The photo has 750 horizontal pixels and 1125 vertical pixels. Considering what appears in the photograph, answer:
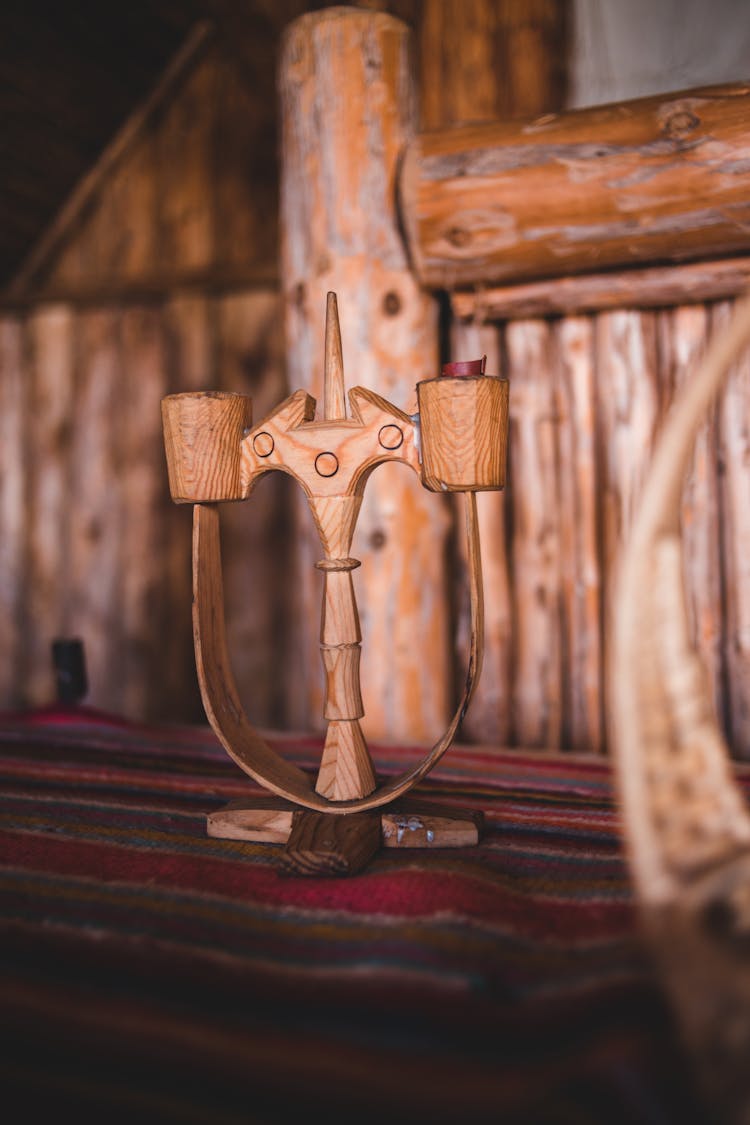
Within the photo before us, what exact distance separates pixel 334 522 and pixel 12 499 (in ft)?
7.29

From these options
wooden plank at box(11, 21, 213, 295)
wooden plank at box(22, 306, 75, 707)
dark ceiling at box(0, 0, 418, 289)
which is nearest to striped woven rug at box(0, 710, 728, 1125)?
wooden plank at box(22, 306, 75, 707)

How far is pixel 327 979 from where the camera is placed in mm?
905

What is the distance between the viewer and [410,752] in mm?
1872

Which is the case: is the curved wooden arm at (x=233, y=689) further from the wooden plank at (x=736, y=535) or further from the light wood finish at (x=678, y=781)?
the wooden plank at (x=736, y=535)

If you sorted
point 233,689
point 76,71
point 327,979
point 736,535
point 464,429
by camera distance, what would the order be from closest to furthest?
point 327,979
point 464,429
point 233,689
point 736,535
point 76,71

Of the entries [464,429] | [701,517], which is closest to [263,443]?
[464,429]

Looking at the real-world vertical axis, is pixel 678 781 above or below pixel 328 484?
below

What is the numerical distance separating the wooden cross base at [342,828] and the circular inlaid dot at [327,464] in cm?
50

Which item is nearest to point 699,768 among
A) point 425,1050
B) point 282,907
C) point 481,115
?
point 425,1050

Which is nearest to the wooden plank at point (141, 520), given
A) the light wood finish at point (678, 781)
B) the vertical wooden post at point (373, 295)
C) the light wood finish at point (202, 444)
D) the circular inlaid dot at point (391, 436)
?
the vertical wooden post at point (373, 295)

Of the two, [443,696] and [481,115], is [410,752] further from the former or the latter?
[481,115]

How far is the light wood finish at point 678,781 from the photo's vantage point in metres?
0.61

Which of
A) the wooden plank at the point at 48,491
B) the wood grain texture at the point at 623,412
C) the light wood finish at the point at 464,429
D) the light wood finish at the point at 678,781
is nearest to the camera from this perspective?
the light wood finish at the point at 678,781

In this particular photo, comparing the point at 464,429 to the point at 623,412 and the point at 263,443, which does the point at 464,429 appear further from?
the point at 623,412
